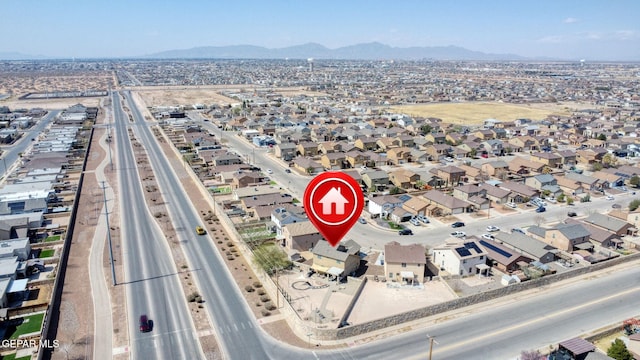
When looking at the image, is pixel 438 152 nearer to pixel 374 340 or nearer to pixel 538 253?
pixel 538 253

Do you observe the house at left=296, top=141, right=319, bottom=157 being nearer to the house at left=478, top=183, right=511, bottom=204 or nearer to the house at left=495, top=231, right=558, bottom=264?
the house at left=478, top=183, right=511, bottom=204

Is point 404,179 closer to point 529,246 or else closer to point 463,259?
point 529,246

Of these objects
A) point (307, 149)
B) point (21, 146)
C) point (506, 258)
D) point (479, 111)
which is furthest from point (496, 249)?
point (479, 111)

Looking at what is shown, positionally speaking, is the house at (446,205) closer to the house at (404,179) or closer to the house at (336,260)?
the house at (404,179)

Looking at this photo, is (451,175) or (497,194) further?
A: (451,175)

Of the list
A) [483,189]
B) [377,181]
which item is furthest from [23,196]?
[483,189]

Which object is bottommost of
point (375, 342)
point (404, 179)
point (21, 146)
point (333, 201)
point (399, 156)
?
A: point (375, 342)

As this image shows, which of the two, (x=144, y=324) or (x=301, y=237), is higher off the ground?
(x=301, y=237)

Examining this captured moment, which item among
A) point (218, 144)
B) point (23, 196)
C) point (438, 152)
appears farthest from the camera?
point (218, 144)
